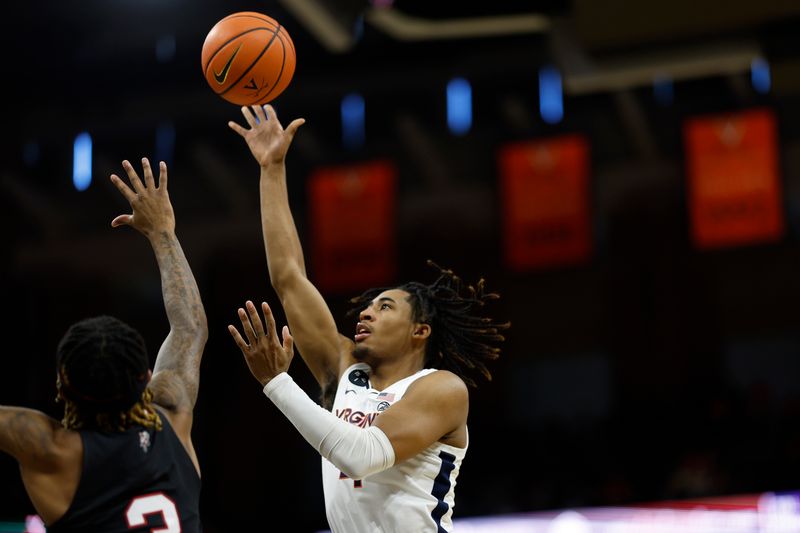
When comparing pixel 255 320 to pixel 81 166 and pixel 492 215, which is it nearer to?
pixel 492 215

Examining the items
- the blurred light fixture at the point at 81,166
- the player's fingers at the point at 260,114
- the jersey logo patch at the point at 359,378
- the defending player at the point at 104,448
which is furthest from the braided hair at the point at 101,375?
the blurred light fixture at the point at 81,166

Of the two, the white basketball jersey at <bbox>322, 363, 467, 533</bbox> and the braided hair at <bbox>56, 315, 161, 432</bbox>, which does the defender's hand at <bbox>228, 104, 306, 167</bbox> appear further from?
the braided hair at <bbox>56, 315, 161, 432</bbox>

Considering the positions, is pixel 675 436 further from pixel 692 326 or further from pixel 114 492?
pixel 114 492

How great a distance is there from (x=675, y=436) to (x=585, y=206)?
101 inches

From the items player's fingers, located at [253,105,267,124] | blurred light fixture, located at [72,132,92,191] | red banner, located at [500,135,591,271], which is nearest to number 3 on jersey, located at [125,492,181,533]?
player's fingers, located at [253,105,267,124]

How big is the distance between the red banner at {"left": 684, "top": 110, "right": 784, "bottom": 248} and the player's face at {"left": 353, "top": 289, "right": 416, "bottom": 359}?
7366 mm

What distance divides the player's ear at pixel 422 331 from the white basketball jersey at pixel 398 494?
0.33 metres

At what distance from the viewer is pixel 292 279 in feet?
15.8

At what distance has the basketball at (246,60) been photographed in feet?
16.4

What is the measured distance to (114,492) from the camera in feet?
9.84

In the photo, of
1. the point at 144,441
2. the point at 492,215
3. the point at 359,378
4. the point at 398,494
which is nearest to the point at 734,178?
the point at 492,215

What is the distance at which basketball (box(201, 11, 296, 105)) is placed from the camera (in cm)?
500

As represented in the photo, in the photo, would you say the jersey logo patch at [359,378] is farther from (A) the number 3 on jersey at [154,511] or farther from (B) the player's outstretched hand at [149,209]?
(A) the number 3 on jersey at [154,511]

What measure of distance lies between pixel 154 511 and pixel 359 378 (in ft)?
5.32
